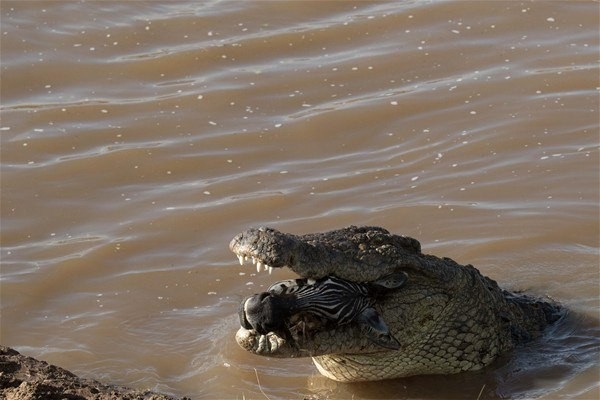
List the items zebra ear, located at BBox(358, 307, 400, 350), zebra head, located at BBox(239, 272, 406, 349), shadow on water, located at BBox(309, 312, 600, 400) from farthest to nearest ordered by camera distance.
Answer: shadow on water, located at BBox(309, 312, 600, 400) < zebra ear, located at BBox(358, 307, 400, 350) < zebra head, located at BBox(239, 272, 406, 349)

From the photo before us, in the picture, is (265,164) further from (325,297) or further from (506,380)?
(325,297)

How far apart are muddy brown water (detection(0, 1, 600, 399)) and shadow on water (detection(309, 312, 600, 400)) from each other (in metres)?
0.01

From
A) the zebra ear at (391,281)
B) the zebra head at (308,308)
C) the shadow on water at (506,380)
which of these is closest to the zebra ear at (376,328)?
the zebra head at (308,308)

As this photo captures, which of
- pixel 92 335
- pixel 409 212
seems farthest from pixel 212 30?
pixel 92 335

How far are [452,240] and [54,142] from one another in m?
3.45

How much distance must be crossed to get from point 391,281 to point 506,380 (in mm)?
999

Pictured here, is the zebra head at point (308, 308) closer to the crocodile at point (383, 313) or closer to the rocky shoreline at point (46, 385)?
the crocodile at point (383, 313)

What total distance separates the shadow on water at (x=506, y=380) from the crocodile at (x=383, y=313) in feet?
0.21

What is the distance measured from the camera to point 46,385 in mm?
4723

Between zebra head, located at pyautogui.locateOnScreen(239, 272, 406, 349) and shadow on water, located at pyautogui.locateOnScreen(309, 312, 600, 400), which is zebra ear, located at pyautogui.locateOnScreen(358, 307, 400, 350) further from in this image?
shadow on water, located at pyautogui.locateOnScreen(309, 312, 600, 400)

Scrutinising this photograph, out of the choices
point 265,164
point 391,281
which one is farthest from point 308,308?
point 265,164

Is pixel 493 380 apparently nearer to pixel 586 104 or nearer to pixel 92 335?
pixel 92 335

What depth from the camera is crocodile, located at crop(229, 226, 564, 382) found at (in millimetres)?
4812

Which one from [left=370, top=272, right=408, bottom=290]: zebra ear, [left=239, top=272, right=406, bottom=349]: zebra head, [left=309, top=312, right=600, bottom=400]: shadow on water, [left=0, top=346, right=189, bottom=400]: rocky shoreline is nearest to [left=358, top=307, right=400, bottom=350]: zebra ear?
[left=239, top=272, right=406, bottom=349]: zebra head
